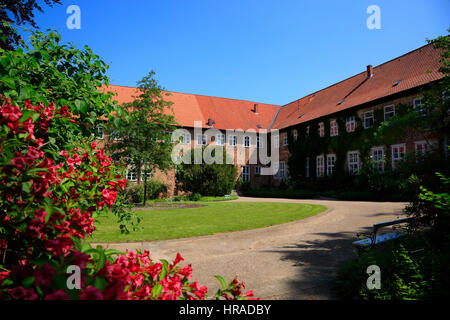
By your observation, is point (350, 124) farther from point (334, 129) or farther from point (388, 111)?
point (388, 111)

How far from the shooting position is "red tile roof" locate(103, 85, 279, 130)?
30438mm

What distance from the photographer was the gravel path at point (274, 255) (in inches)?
164

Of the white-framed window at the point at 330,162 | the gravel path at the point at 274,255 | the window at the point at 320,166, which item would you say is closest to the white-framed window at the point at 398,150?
the white-framed window at the point at 330,162

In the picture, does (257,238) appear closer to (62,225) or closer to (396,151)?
(62,225)

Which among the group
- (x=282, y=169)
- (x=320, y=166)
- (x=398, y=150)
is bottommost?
(x=282, y=169)

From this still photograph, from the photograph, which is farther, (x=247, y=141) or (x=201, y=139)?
(x=247, y=141)

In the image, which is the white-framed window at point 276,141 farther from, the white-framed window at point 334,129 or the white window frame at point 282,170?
the white-framed window at point 334,129

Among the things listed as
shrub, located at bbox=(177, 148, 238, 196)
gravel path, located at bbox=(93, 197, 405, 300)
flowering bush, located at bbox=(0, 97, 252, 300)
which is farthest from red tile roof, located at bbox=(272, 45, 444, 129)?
flowering bush, located at bbox=(0, 97, 252, 300)

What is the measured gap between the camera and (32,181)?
4.49ft

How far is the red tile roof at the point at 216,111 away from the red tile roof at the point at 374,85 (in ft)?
13.6

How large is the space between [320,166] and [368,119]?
253 inches

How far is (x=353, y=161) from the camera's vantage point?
2253 cm

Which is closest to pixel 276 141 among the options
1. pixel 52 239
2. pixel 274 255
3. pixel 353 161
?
pixel 353 161
